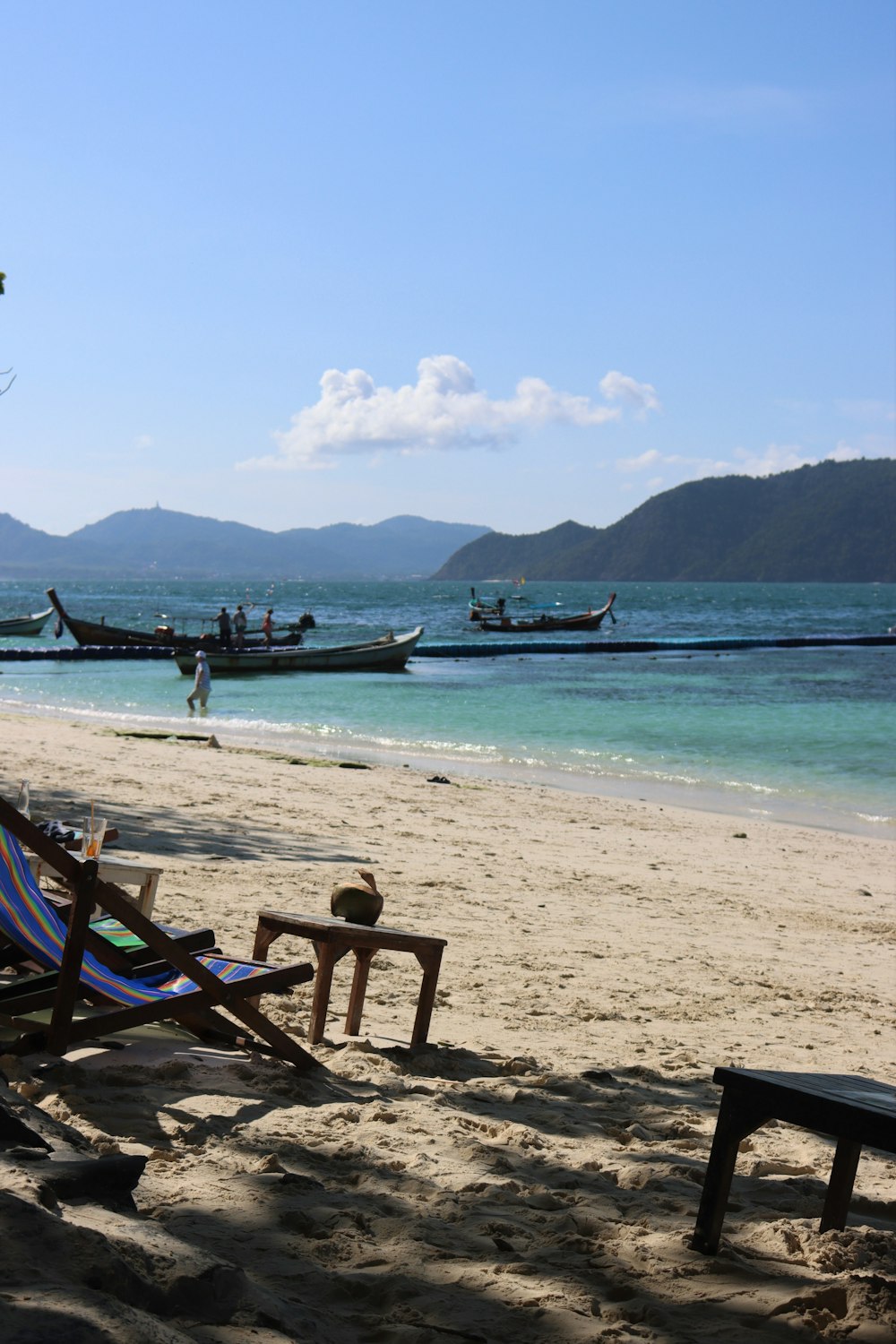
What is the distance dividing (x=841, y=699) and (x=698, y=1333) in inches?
1095

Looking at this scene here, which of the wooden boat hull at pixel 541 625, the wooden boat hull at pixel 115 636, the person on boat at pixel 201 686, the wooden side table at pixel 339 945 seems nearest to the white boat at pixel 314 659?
the wooden boat hull at pixel 115 636

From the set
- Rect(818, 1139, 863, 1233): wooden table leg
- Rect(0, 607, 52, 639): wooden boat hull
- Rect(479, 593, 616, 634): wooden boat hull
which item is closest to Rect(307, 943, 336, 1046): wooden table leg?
Rect(818, 1139, 863, 1233): wooden table leg

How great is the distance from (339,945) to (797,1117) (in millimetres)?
2110

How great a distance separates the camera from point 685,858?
33.3ft

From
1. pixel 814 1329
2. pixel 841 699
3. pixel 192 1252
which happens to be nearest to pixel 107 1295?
pixel 192 1252

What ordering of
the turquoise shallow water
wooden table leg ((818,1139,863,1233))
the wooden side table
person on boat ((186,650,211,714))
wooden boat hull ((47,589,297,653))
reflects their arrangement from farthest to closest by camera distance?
wooden boat hull ((47,589,297,653))
person on boat ((186,650,211,714))
the turquoise shallow water
the wooden side table
wooden table leg ((818,1139,863,1233))

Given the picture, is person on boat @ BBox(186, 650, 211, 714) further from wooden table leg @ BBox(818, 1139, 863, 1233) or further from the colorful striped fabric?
wooden table leg @ BBox(818, 1139, 863, 1233)

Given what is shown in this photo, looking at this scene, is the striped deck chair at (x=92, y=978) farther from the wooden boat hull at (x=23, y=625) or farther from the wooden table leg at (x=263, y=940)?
the wooden boat hull at (x=23, y=625)

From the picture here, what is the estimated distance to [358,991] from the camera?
15.9 feet

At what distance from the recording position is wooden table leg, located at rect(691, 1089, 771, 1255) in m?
2.97

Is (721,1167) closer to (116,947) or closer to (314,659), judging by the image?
(116,947)

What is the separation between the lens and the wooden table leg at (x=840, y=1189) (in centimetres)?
314

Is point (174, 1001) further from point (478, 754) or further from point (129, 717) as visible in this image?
point (129, 717)

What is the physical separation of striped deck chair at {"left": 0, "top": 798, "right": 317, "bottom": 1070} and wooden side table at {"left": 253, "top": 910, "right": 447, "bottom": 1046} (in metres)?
0.29
